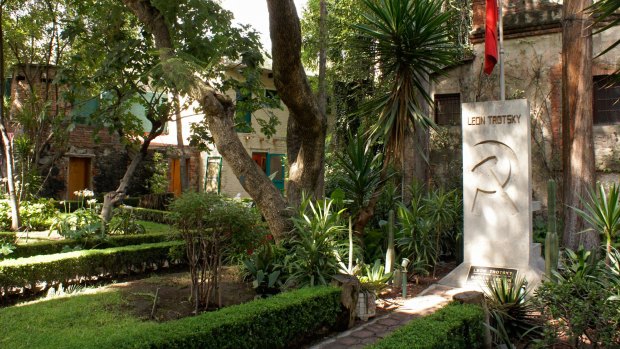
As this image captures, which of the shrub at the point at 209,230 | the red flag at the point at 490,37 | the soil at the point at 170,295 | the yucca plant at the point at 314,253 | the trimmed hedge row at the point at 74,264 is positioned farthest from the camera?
the red flag at the point at 490,37

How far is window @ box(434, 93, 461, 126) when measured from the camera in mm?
13070

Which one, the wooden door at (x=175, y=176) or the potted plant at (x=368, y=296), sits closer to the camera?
the potted plant at (x=368, y=296)

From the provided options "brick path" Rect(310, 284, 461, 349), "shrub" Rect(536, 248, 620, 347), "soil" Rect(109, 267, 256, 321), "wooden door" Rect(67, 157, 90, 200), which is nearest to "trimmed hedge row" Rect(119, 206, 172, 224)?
"wooden door" Rect(67, 157, 90, 200)

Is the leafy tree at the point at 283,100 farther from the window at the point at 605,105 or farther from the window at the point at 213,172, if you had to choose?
the window at the point at 213,172

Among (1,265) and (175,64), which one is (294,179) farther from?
(1,265)

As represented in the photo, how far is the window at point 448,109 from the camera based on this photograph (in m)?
13.1

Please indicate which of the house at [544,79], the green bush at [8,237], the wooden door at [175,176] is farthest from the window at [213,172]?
the house at [544,79]

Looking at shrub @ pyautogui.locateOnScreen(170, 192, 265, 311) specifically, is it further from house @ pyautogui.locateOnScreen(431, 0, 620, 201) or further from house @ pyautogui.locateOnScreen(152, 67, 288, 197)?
house @ pyautogui.locateOnScreen(152, 67, 288, 197)

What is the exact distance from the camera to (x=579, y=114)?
29.1 feet

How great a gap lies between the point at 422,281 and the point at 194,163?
50.2 feet

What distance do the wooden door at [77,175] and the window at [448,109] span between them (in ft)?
43.3

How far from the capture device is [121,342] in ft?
12.4

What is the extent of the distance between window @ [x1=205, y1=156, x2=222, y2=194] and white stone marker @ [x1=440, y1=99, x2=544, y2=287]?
14.2 m

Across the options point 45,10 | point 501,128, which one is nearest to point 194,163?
point 45,10
